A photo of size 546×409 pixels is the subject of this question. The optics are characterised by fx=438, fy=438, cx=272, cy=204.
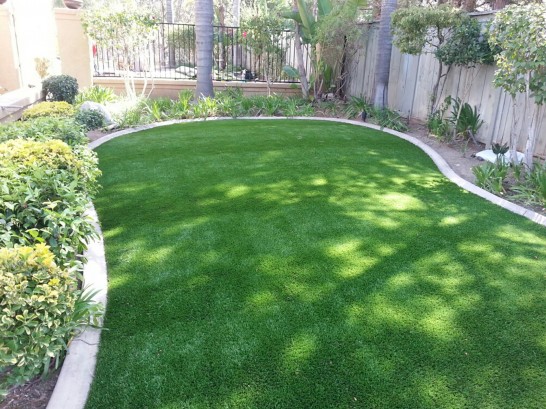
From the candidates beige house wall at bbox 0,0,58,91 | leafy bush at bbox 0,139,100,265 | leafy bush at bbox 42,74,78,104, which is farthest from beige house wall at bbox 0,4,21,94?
leafy bush at bbox 0,139,100,265

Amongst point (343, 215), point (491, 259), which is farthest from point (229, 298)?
point (491, 259)

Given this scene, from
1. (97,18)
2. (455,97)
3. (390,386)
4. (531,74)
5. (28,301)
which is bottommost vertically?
(390,386)

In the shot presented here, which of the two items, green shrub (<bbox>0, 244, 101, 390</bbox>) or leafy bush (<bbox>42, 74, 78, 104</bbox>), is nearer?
green shrub (<bbox>0, 244, 101, 390</bbox>)

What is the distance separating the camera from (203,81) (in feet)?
34.3

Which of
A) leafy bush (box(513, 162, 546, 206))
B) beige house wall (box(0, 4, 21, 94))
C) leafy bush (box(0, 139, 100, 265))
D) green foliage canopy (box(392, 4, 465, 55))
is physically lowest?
leafy bush (box(513, 162, 546, 206))

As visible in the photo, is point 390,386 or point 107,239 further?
point 107,239

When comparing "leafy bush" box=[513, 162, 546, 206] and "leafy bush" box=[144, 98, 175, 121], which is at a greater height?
"leafy bush" box=[144, 98, 175, 121]

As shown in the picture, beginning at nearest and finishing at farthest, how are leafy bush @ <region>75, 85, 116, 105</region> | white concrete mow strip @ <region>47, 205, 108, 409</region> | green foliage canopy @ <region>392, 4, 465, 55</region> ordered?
1. white concrete mow strip @ <region>47, 205, 108, 409</region>
2. green foliage canopy @ <region>392, 4, 465, 55</region>
3. leafy bush @ <region>75, 85, 116, 105</region>

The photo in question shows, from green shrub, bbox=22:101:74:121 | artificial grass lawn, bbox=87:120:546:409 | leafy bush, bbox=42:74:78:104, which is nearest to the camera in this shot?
artificial grass lawn, bbox=87:120:546:409

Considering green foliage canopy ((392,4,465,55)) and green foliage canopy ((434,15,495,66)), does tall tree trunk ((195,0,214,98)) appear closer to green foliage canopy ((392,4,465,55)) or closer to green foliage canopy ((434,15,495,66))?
green foliage canopy ((392,4,465,55))

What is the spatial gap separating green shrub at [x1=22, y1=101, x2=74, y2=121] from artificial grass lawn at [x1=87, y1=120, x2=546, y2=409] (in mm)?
2135

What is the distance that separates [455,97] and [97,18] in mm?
7541

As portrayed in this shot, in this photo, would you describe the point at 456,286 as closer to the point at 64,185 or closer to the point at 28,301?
the point at 28,301

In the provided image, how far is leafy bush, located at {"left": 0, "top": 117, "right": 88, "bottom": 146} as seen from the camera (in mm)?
4590
